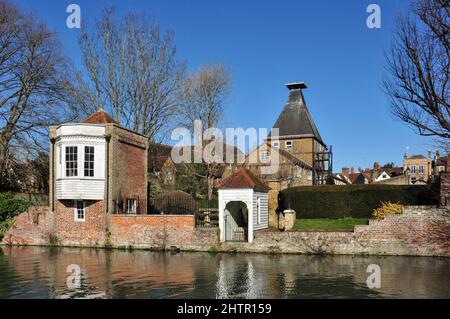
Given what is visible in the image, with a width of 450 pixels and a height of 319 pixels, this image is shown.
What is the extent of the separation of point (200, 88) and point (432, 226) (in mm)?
21986

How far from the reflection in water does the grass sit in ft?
9.26

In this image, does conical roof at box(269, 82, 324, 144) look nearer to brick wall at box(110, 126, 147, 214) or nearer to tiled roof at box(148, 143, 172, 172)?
tiled roof at box(148, 143, 172, 172)

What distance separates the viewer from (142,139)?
2892cm

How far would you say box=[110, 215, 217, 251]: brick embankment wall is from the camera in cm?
2261

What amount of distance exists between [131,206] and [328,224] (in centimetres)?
1213

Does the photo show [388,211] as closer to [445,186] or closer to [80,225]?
[445,186]

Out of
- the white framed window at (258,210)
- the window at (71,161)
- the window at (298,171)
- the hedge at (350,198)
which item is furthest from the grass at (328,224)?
the window at (298,171)

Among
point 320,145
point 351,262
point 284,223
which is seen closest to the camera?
point 351,262

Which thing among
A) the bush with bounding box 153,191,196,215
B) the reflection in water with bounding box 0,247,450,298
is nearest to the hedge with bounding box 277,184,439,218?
the reflection in water with bounding box 0,247,450,298

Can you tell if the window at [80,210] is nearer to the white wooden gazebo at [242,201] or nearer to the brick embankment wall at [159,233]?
the brick embankment wall at [159,233]

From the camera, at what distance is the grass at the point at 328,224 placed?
22844 millimetres

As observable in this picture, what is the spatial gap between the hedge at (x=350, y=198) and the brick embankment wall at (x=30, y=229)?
14744 mm
